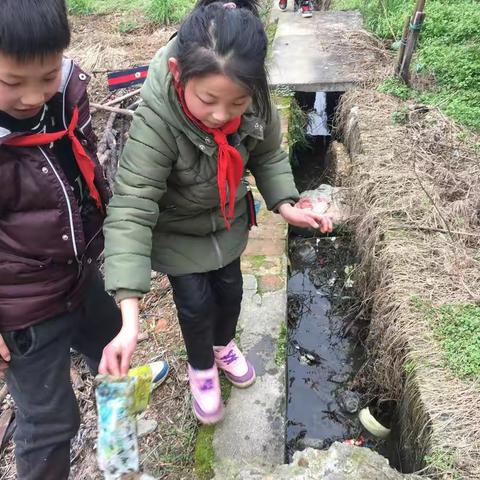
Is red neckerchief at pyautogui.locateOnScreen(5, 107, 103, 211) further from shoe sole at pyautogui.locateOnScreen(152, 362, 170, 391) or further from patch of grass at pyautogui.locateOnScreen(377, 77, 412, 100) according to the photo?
patch of grass at pyautogui.locateOnScreen(377, 77, 412, 100)

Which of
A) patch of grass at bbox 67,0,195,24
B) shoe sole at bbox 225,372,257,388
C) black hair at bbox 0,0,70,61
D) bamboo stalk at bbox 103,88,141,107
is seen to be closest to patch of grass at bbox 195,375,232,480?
shoe sole at bbox 225,372,257,388

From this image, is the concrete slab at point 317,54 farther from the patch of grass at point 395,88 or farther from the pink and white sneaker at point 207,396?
the pink and white sneaker at point 207,396

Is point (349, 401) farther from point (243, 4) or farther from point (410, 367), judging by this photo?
point (243, 4)

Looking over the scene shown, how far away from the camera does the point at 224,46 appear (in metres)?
1.43

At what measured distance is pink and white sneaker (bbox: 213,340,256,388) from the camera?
2334 mm

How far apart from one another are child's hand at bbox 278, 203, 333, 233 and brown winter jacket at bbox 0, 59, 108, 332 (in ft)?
2.41

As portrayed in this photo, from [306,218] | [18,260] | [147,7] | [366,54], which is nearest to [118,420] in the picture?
[18,260]

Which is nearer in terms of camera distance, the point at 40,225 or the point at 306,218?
the point at 40,225

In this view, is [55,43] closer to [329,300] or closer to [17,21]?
[17,21]

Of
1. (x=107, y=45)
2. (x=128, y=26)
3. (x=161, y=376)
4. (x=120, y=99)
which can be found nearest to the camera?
(x=161, y=376)

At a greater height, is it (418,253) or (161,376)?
(418,253)

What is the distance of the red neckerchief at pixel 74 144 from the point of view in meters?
1.42

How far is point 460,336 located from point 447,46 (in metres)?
3.62

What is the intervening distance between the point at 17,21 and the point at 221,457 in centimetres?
172
